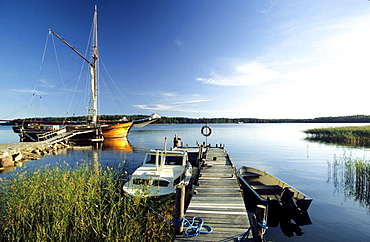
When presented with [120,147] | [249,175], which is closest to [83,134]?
[120,147]

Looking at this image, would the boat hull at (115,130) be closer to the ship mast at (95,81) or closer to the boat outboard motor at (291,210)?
the ship mast at (95,81)

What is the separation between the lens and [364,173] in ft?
41.6

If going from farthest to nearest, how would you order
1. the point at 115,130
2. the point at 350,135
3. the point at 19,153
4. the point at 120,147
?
the point at 115,130, the point at 350,135, the point at 120,147, the point at 19,153

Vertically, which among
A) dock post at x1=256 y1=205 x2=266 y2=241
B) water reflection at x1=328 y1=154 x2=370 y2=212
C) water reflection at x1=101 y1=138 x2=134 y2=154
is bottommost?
water reflection at x1=101 y1=138 x2=134 y2=154

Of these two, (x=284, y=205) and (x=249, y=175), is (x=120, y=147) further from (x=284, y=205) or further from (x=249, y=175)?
(x=284, y=205)

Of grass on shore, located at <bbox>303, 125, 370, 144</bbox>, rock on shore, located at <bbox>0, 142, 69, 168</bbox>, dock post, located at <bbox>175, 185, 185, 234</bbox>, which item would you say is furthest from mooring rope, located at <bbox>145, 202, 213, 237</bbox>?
grass on shore, located at <bbox>303, 125, 370, 144</bbox>

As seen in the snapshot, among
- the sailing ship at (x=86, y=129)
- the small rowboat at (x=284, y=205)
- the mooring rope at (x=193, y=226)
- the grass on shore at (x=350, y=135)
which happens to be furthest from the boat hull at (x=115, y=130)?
the grass on shore at (x=350, y=135)

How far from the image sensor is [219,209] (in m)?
6.54

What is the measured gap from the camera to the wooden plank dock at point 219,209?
512 centimetres

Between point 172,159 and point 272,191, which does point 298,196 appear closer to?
point 272,191

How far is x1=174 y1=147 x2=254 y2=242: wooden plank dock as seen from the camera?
5.12 meters

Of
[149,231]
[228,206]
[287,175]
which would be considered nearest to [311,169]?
[287,175]

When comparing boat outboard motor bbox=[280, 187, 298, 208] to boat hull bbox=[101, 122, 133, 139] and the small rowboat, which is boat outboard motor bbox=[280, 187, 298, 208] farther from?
boat hull bbox=[101, 122, 133, 139]

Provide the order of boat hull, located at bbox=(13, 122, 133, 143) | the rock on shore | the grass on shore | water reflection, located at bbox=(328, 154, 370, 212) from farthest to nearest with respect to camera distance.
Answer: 1. boat hull, located at bbox=(13, 122, 133, 143)
2. the grass on shore
3. the rock on shore
4. water reflection, located at bbox=(328, 154, 370, 212)
